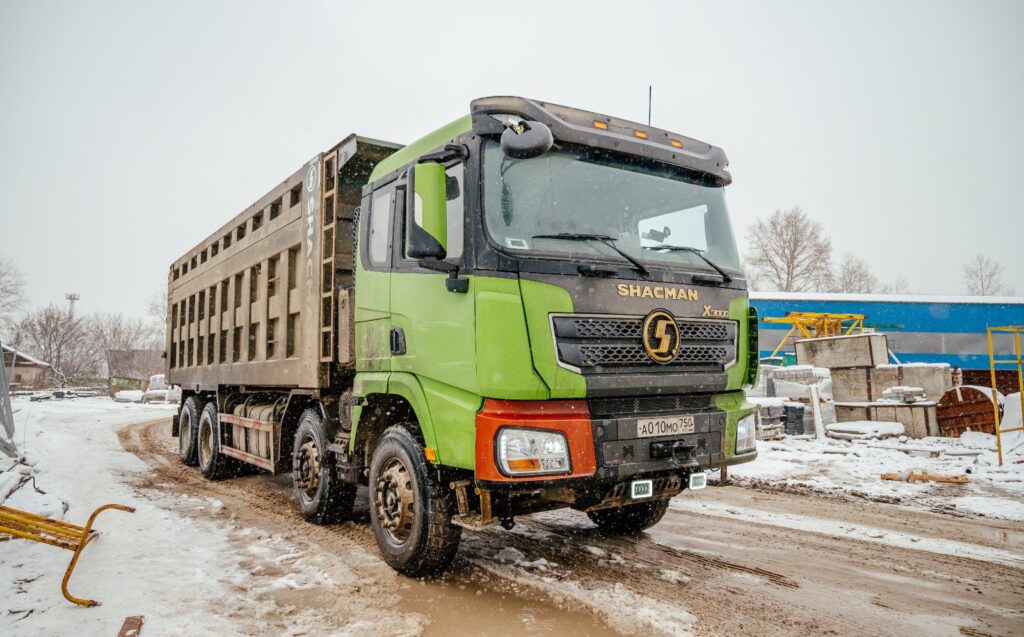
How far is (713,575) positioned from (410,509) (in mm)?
2058

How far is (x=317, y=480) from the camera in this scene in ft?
18.3

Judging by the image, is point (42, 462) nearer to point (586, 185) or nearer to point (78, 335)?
point (586, 185)

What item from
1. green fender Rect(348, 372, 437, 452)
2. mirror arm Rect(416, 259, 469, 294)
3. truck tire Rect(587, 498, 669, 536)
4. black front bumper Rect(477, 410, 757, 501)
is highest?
mirror arm Rect(416, 259, 469, 294)

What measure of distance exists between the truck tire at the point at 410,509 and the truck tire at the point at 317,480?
1151 millimetres

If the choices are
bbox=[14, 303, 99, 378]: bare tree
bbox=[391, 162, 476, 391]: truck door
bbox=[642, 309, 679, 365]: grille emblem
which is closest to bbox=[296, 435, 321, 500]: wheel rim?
bbox=[391, 162, 476, 391]: truck door

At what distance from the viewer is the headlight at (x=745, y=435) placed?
412cm

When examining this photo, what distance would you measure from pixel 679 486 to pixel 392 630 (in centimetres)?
190

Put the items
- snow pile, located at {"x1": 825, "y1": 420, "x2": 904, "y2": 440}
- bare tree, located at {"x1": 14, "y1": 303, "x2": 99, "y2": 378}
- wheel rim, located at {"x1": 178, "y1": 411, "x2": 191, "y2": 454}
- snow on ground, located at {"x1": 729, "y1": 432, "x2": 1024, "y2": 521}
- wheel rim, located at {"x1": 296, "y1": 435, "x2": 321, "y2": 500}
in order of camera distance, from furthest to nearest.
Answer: bare tree, located at {"x1": 14, "y1": 303, "x2": 99, "y2": 378}, snow pile, located at {"x1": 825, "y1": 420, "x2": 904, "y2": 440}, wheel rim, located at {"x1": 178, "y1": 411, "x2": 191, "y2": 454}, snow on ground, located at {"x1": 729, "y1": 432, "x2": 1024, "y2": 521}, wheel rim, located at {"x1": 296, "y1": 435, "x2": 321, "y2": 500}

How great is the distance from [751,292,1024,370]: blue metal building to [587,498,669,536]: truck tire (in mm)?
23334

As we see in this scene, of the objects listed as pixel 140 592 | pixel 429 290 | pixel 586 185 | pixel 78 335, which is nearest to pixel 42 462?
pixel 140 592

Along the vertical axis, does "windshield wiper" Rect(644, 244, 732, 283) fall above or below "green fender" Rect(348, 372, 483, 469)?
above

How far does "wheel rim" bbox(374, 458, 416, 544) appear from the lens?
4094 millimetres

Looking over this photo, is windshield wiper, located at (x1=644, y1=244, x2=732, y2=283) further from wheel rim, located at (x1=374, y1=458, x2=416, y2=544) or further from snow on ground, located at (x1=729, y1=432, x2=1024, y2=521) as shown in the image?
snow on ground, located at (x1=729, y1=432, x2=1024, y2=521)

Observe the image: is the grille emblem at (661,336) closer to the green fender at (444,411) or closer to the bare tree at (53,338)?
the green fender at (444,411)
